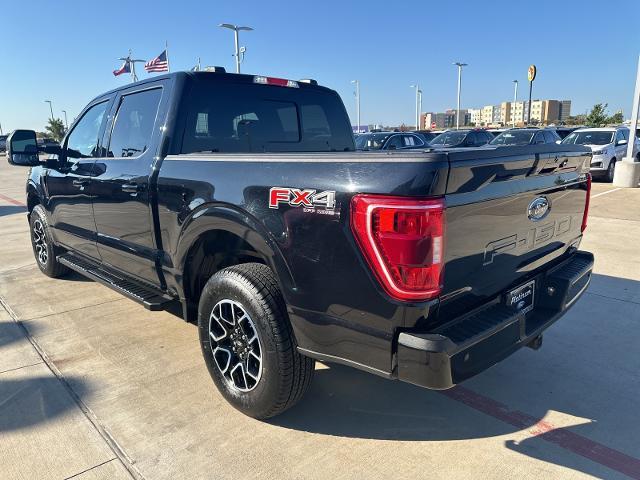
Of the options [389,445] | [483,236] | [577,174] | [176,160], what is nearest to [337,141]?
[176,160]

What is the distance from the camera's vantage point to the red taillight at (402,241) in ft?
6.42

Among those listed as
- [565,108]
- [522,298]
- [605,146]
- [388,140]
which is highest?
[565,108]

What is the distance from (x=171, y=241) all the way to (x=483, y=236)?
1978mm

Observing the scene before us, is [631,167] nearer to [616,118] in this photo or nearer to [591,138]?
[591,138]

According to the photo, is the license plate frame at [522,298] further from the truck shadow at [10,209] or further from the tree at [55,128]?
the tree at [55,128]

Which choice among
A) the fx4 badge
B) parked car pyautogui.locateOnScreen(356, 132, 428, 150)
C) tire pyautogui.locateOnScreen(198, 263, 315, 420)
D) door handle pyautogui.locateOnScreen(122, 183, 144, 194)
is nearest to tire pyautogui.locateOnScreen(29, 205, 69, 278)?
door handle pyautogui.locateOnScreen(122, 183, 144, 194)

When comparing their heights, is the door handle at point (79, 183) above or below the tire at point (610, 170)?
above

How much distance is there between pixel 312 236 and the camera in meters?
2.23

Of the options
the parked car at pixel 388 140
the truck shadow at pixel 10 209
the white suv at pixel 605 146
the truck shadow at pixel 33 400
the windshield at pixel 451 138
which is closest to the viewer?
the truck shadow at pixel 33 400

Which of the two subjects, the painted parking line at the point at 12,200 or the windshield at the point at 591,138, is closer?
the painted parking line at the point at 12,200

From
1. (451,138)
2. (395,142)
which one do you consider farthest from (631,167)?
(451,138)

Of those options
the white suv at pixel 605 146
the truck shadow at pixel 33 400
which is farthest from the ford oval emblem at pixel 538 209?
the white suv at pixel 605 146

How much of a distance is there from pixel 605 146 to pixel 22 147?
14888 mm

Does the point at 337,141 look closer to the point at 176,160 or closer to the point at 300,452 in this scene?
the point at 176,160
